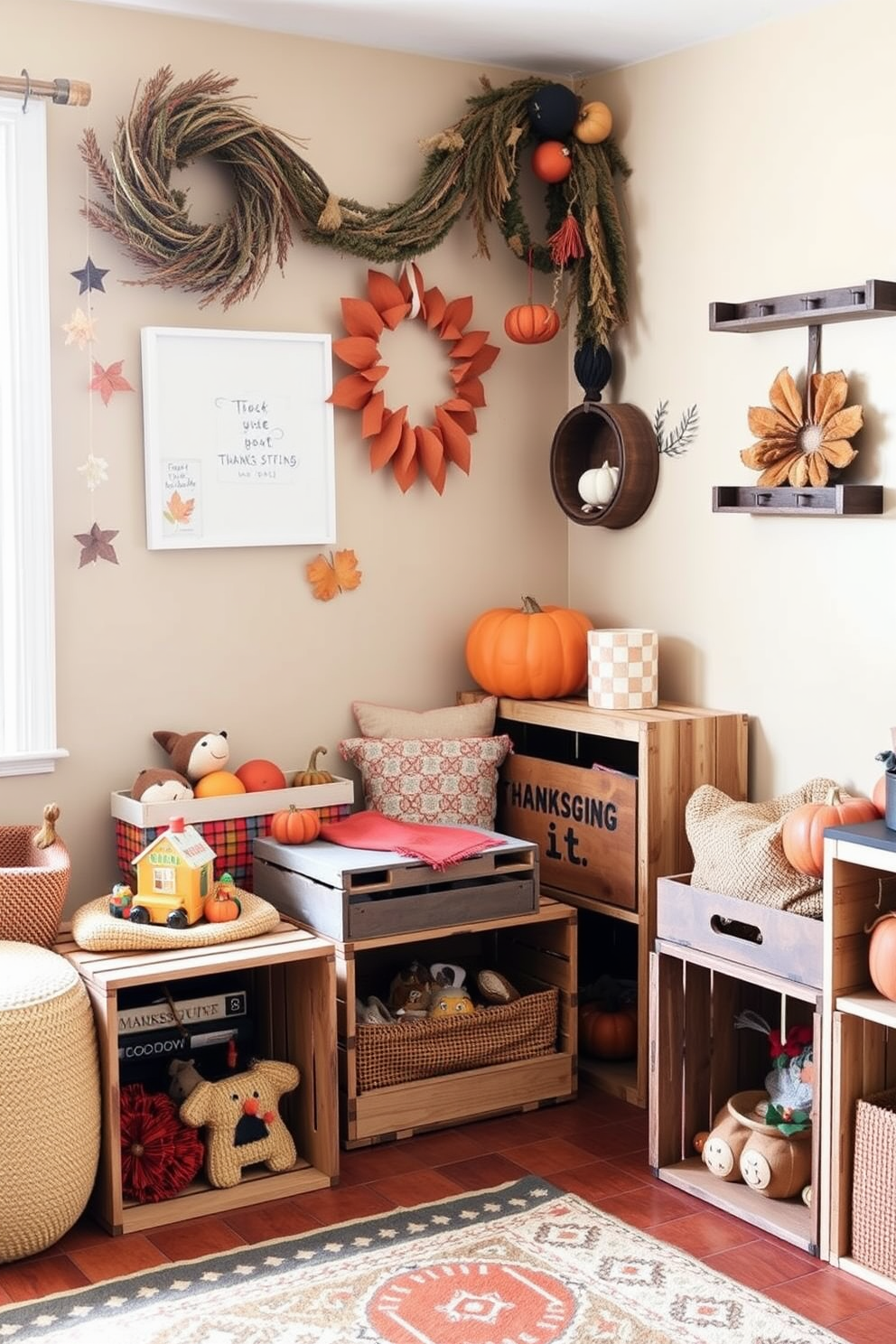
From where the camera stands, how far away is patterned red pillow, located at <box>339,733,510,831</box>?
3.62 m

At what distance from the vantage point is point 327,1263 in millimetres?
2711

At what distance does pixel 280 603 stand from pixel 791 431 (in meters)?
1.23

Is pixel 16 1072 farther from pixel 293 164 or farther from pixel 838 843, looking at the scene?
pixel 293 164

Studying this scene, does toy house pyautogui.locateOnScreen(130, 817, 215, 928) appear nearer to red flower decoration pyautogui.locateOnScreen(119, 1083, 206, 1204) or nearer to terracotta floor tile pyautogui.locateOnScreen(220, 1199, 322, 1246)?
red flower decoration pyautogui.locateOnScreen(119, 1083, 206, 1204)

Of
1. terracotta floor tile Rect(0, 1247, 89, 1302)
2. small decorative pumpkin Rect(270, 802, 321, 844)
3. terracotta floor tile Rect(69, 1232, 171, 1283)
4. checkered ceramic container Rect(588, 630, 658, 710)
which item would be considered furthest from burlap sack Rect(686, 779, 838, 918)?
terracotta floor tile Rect(0, 1247, 89, 1302)

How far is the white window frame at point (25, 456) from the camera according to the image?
3.20m

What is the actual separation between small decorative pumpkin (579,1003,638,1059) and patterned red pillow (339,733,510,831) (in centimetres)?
54

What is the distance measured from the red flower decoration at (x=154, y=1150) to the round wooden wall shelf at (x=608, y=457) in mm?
1719

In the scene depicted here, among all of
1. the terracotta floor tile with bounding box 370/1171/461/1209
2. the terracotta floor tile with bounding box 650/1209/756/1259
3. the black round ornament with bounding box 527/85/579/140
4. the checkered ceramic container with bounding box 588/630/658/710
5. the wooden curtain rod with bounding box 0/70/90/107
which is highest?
the black round ornament with bounding box 527/85/579/140

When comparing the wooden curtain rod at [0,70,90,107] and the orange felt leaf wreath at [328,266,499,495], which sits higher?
the wooden curtain rod at [0,70,90,107]

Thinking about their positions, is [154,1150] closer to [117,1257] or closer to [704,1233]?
[117,1257]

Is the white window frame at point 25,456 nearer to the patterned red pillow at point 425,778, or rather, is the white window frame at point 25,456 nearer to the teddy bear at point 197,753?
the teddy bear at point 197,753

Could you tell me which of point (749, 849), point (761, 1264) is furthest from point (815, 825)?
point (761, 1264)

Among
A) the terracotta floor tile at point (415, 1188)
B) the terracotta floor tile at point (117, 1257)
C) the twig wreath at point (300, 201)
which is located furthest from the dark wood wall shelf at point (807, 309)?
the terracotta floor tile at point (117, 1257)
